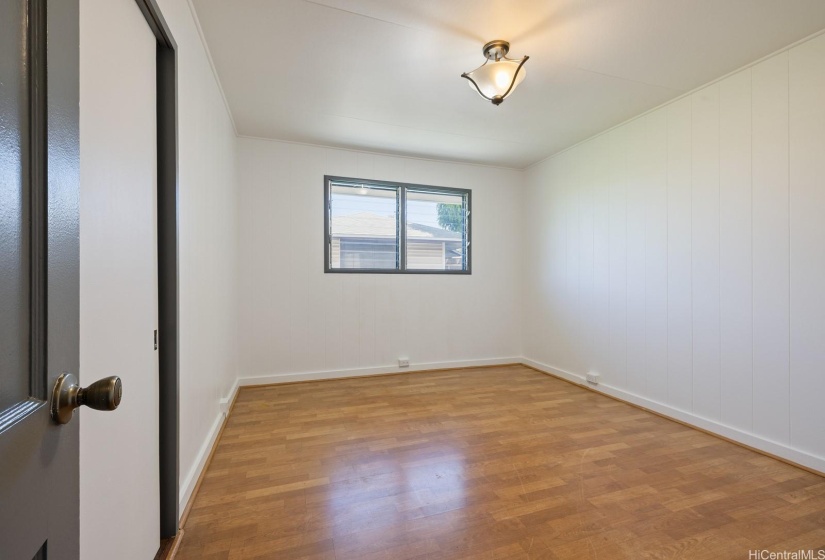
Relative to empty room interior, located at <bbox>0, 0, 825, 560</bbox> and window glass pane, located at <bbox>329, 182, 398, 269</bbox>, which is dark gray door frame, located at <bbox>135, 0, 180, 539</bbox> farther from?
window glass pane, located at <bbox>329, 182, 398, 269</bbox>

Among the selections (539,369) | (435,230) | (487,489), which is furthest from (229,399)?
(539,369)

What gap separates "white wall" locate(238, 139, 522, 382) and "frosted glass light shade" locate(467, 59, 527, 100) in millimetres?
2166

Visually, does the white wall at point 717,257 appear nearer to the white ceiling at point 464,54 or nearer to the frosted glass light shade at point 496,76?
the white ceiling at point 464,54

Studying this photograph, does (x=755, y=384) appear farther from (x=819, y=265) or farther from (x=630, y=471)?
(x=630, y=471)

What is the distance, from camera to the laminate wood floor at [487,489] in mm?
1609

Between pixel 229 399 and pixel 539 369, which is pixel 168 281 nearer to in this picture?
pixel 229 399

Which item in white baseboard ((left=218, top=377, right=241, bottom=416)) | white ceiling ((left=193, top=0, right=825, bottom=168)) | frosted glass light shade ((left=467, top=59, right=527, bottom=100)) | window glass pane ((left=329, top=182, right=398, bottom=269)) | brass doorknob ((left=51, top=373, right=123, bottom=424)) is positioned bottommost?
white baseboard ((left=218, top=377, right=241, bottom=416))

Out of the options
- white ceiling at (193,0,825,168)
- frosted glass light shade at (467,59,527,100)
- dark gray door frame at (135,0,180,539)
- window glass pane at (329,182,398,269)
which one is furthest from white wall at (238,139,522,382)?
dark gray door frame at (135,0,180,539)

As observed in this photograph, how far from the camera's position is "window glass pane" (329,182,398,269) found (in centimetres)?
427

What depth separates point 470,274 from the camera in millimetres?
4793

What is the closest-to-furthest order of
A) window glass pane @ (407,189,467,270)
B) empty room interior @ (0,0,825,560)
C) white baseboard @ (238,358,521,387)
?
empty room interior @ (0,0,825,560), white baseboard @ (238,358,521,387), window glass pane @ (407,189,467,270)

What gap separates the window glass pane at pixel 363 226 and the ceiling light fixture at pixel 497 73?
223 centimetres

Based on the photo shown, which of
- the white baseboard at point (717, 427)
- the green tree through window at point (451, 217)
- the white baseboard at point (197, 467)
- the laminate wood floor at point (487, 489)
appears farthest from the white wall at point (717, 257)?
the white baseboard at point (197, 467)

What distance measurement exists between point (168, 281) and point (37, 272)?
1263 mm
